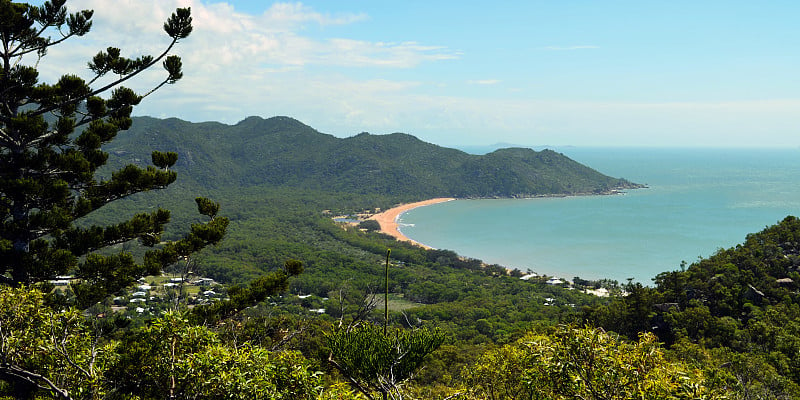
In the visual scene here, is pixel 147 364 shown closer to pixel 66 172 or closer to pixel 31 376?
pixel 31 376

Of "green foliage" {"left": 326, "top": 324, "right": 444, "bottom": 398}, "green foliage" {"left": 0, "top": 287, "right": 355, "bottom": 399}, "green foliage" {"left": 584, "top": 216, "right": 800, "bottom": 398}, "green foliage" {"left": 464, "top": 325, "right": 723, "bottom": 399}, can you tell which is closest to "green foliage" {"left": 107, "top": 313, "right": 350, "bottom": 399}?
"green foliage" {"left": 0, "top": 287, "right": 355, "bottom": 399}

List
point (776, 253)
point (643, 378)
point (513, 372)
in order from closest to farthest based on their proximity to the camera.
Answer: point (643, 378) → point (513, 372) → point (776, 253)

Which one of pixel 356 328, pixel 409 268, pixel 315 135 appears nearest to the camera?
pixel 356 328

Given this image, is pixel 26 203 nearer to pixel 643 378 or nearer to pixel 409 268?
pixel 643 378

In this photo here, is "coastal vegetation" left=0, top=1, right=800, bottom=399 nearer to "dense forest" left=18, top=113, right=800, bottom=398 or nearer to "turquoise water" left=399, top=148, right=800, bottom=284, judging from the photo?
"dense forest" left=18, top=113, right=800, bottom=398

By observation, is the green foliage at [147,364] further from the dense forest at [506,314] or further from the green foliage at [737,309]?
the green foliage at [737,309]

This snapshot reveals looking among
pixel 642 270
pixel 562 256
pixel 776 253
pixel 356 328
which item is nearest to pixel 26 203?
pixel 356 328

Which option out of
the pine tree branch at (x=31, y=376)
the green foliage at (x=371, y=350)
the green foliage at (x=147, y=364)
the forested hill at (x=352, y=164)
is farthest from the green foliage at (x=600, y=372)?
the forested hill at (x=352, y=164)
